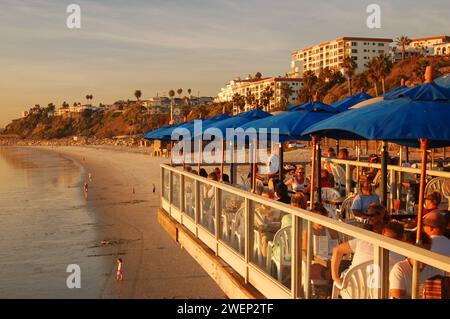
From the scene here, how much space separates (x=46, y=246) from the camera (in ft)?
53.9

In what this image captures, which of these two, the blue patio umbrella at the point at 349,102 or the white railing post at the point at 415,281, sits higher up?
the blue patio umbrella at the point at 349,102

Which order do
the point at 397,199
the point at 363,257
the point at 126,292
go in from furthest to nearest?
the point at 126,292
the point at 397,199
the point at 363,257

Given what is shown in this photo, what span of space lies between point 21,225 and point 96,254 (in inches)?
270

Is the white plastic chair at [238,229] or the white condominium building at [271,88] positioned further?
the white condominium building at [271,88]

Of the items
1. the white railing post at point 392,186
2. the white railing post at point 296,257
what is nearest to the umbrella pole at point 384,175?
the white railing post at point 392,186

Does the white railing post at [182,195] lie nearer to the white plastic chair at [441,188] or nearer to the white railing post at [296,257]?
the white plastic chair at [441,188]

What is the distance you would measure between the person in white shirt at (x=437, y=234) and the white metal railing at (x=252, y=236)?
3.15 feet

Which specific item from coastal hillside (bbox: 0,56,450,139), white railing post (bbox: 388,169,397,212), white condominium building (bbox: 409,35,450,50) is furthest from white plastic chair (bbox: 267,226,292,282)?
white condominium building (bbox: 409,35,450,50)

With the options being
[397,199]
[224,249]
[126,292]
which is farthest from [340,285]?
[126,292]

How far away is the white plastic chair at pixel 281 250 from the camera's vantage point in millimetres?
4785

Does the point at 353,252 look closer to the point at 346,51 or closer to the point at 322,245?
the point at 322,245

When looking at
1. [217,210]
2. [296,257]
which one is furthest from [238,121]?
[296,257]
